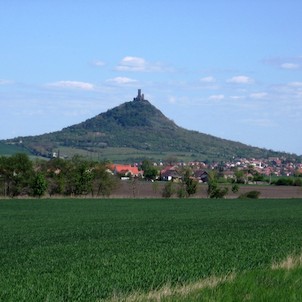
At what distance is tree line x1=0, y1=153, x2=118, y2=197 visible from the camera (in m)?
81.4

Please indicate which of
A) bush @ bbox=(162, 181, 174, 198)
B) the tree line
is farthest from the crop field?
bush @ bbox=(162, 181, 174, 198)

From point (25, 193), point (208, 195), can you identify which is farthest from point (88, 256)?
point (208, 195)

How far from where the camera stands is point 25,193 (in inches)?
3265

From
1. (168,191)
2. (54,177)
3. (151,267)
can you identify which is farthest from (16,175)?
(151,267)

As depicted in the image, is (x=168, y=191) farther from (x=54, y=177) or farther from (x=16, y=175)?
(x=16, y=175)

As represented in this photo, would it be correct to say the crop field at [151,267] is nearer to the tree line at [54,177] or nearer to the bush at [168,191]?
the tree line at [54,177]

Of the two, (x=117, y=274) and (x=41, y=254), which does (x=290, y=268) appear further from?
(x=41, y=254)

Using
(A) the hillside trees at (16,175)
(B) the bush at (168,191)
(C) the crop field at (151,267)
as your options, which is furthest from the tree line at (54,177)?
(C) the crop field at (151,267)

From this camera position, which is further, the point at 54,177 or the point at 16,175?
the point at 54,177

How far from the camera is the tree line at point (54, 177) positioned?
81.4 m

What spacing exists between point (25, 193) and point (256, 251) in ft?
208

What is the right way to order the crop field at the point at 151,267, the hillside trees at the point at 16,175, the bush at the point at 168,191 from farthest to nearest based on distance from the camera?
the bush at the point at 168,191, the hillside trees at the point at 16,175, the crop field at the point at 151,267

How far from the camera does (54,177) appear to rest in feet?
276

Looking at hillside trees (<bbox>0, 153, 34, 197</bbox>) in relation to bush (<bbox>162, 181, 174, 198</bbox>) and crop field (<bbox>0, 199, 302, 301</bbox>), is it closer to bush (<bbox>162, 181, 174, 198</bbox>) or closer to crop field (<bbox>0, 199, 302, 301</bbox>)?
bush (<bbox>162, 181, 174, 198</bbox>)
